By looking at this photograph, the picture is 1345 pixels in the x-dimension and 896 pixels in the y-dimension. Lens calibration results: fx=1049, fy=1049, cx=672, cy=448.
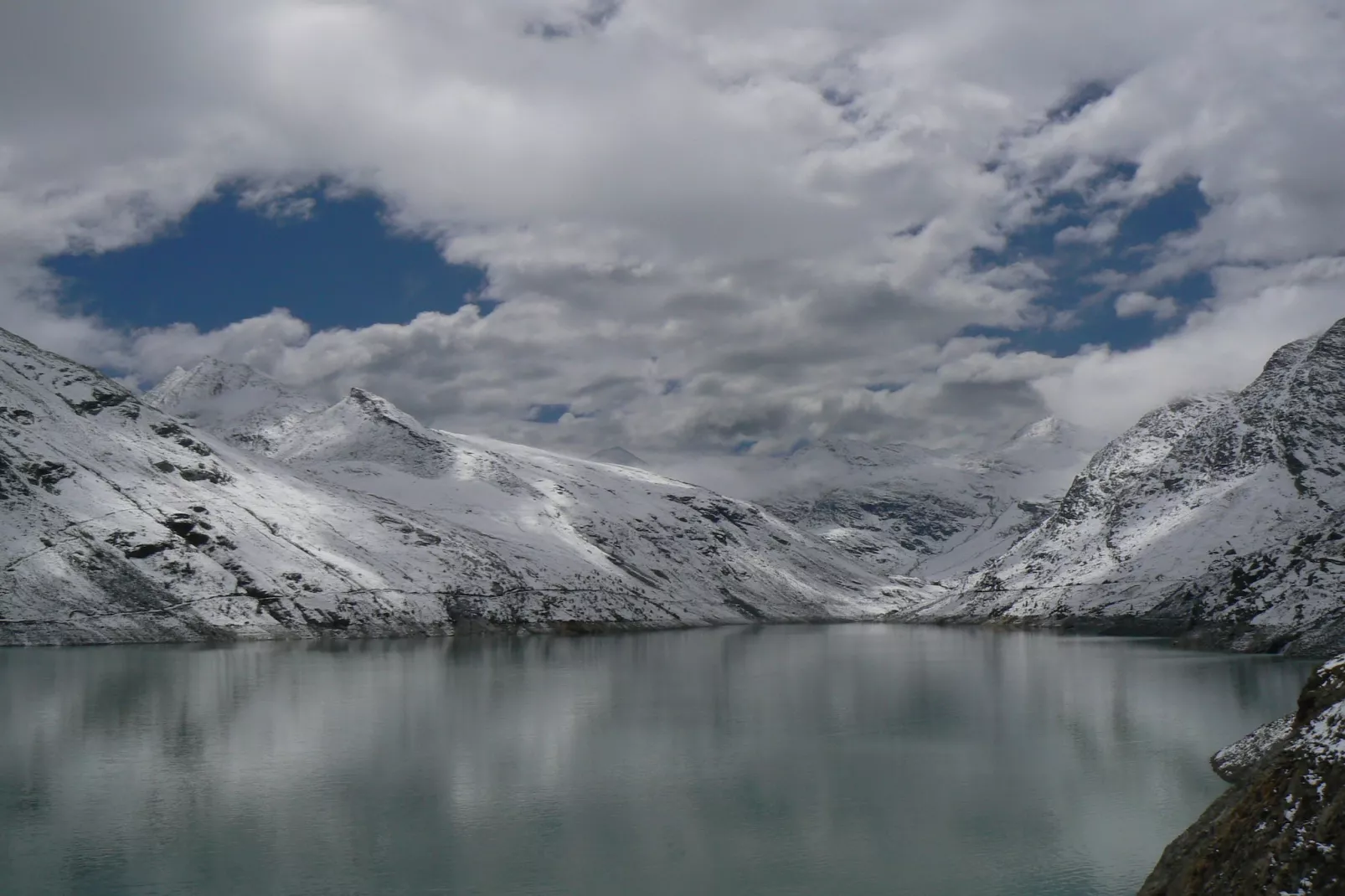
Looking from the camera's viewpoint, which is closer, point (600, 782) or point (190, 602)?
point (600, 782)

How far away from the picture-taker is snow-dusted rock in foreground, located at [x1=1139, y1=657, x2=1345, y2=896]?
655 inches

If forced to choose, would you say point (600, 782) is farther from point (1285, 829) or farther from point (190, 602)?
point (190, 602)

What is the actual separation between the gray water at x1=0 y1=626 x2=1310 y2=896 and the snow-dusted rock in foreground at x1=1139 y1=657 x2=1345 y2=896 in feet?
33.7

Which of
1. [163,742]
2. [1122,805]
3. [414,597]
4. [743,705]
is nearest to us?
[1122,805]

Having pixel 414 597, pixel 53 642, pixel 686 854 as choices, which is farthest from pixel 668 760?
pixel 414 597

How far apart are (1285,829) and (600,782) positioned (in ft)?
104

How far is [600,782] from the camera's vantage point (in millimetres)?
45250

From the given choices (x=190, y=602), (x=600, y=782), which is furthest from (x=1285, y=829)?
(x=190, y=602)

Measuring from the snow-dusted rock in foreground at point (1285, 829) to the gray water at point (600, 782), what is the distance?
33.7 feet

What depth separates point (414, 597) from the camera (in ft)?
619

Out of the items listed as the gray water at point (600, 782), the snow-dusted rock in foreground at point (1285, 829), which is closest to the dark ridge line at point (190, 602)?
the gray water at point (600, 782)

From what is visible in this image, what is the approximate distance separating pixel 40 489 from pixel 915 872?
558 feet

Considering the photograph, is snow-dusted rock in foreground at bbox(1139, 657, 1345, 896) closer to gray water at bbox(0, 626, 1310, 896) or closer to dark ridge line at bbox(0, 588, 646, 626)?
gray water at bbox(0, 626, 1310, 896)

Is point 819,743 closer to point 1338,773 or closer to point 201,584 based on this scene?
point 1338,773
